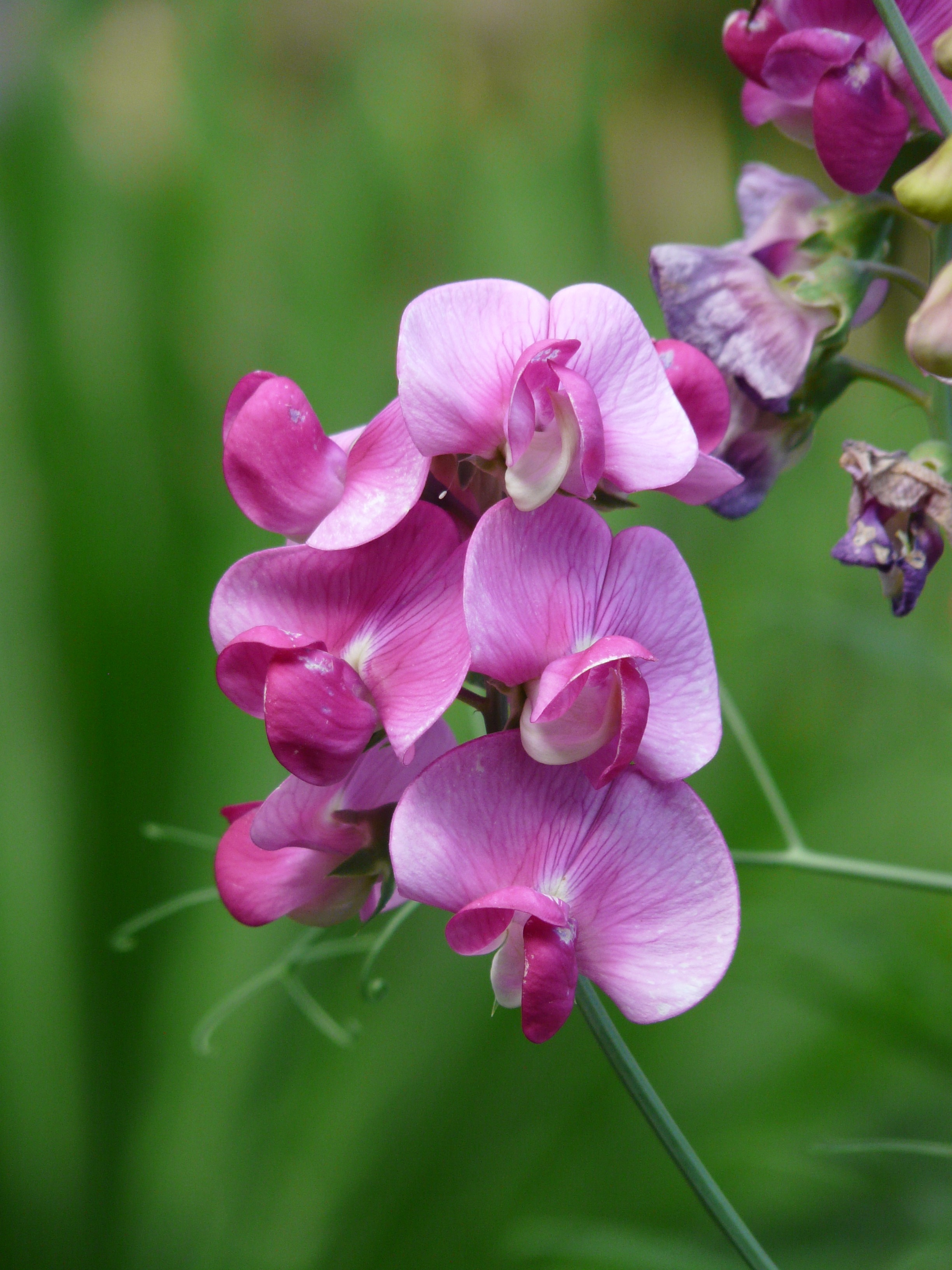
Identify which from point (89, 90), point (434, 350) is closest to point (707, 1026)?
point (434, 350)

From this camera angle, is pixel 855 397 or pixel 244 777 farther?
pixel 855 397

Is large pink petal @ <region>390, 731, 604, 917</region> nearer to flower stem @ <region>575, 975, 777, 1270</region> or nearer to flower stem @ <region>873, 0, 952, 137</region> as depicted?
flower stem @ <region>575, 975, 777, 1270</region>

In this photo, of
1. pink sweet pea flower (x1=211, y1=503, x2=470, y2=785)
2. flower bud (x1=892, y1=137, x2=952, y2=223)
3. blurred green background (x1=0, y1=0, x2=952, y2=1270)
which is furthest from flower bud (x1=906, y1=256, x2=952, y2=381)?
blurred green background (x1=0, y1=0, x2=952, y2=1270)

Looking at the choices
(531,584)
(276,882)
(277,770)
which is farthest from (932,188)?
(277,770)

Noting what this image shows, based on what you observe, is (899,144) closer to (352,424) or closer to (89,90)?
(352,424)

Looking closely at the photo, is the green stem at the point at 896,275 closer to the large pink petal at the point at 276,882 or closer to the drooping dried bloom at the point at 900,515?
the drooping dried bloom at the point at 900,515

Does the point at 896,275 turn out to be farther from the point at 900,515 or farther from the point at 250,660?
the point at 250,660
